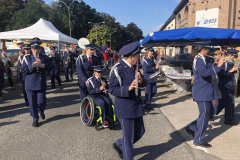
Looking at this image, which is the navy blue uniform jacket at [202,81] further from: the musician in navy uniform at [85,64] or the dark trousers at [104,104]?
the musician in navy uniform at [85,64]

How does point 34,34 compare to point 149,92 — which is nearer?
point 149,92

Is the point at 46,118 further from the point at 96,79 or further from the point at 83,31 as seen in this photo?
the point at 83,31

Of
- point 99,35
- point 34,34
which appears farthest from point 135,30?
→ point 34,34

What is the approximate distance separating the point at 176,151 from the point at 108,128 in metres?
1.64

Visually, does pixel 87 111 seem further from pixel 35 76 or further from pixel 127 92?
pixel 127 92

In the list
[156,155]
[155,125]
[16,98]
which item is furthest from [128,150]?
[16,98]

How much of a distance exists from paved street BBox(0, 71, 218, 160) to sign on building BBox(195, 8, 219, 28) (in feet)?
43.1

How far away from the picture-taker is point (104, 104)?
4.27m

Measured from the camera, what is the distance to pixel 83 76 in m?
5.11

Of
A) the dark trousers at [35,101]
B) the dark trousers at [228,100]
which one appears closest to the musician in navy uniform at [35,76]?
the dark trousers at [35,101]

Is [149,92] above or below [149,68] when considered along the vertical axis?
below

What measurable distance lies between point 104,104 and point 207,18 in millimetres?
15270

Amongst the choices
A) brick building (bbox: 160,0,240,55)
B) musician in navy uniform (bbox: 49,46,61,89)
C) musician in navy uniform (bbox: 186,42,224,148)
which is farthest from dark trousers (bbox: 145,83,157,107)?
brick building (bbox: 160,0,240,55)

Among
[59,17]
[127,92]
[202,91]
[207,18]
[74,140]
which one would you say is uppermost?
[59,17]
